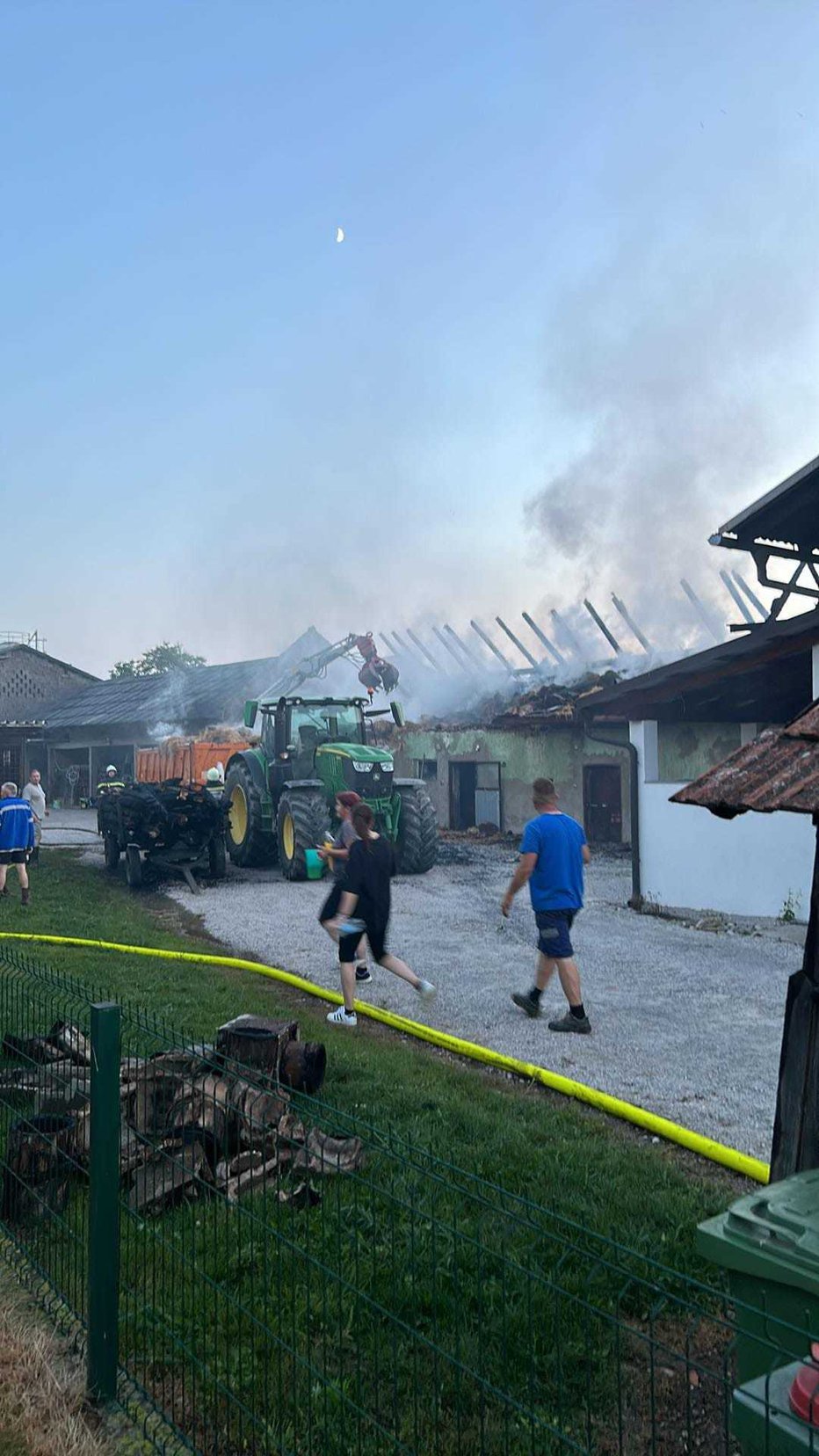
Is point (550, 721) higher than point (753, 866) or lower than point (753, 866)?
higher

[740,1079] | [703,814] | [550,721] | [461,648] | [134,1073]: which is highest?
[461,648]

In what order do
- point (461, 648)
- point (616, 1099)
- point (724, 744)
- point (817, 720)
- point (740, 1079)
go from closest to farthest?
point (817, 720)
point (616, 1099)
point (740, 1079)
point (724, 744)
point (461, 648)

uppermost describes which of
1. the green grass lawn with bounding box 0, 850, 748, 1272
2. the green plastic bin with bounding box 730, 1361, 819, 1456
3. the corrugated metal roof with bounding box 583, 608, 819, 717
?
the corrugated metal roof with bounding box 583, 608, 819, 717

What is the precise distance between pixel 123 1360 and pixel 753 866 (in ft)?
32.5

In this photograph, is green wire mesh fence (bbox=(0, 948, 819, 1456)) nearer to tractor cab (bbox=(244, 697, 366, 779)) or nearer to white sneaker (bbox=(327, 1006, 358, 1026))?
white sneaker (bbox=(327, 1006, 358, 1026))

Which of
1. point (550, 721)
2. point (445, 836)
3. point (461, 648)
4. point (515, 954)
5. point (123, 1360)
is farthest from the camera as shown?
point (461, 648)

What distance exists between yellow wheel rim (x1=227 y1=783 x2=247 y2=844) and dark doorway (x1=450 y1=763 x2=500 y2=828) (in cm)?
772

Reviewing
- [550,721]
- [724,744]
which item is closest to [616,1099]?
[724,744]

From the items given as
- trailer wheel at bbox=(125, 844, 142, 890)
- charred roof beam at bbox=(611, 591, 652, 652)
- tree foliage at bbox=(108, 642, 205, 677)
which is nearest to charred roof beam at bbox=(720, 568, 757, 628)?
charred roof beam at bbox=(611, 591, 652, 652)

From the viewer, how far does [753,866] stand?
11812 millimetres

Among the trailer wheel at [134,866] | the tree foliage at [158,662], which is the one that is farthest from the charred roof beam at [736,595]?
the tree foliage at [158,662]

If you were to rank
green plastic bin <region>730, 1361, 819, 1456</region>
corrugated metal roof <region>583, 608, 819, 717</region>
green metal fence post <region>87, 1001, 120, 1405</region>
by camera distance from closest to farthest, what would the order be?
1. green plastic bin <region>730, 1361, 819, 1456</region>
2. green metal fence post <region>87, 1001, 120, 1405</region>
3. corrugated metal roof <region>583, 608, 819, 717</region>

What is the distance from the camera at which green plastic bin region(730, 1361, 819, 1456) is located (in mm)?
1887

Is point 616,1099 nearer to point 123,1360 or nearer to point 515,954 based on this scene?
point 123,1360
